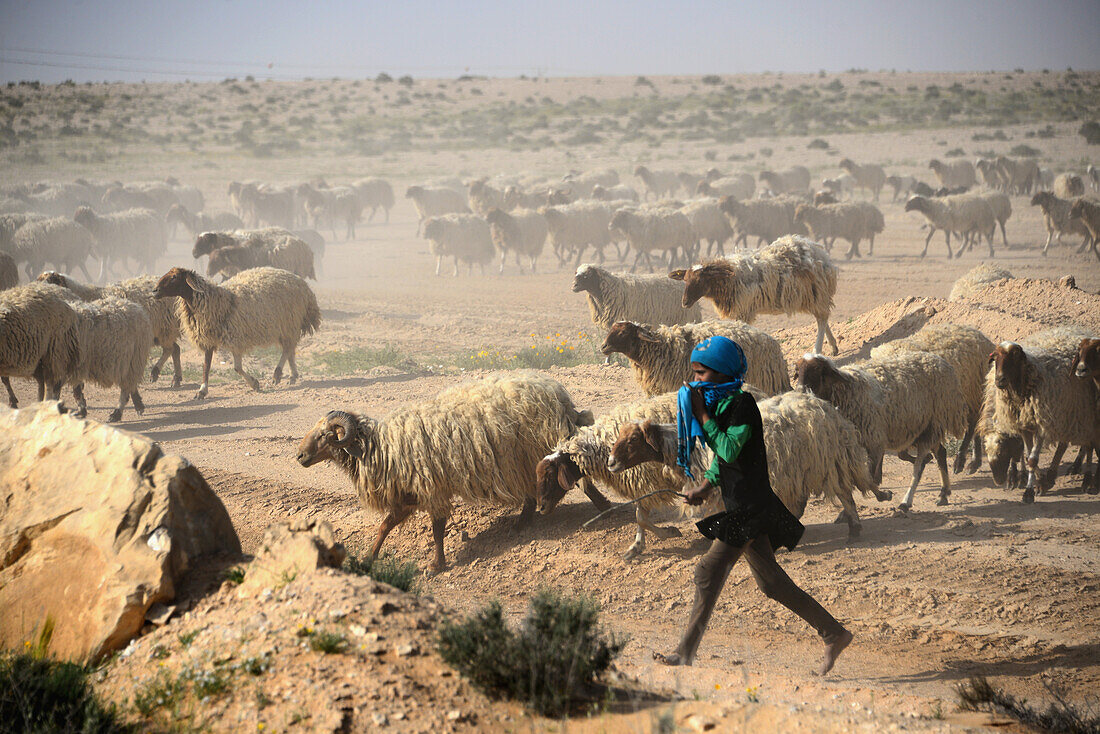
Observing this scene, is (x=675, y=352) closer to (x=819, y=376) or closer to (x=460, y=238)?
(x=819, y=376)

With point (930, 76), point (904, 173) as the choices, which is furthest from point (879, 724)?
point (930, 76)

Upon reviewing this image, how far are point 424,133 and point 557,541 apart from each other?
2327 inches

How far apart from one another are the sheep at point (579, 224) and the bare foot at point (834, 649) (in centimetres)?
2220

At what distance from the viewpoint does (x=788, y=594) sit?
464cm

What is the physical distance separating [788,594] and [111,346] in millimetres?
10491

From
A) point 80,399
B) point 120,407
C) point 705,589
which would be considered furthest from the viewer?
point 80,399

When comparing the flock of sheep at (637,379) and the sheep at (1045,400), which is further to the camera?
the sheep at (1045,400)

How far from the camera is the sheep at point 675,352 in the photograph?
30.6ft

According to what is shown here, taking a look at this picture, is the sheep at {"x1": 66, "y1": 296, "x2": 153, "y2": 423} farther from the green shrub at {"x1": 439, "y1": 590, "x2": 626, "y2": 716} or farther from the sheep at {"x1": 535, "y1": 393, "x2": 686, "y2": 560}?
the green shrub at {"x1": 439, "y1": 590, "x2": 626, "y2": 716}

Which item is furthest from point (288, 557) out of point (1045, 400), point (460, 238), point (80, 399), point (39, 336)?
point (460, 238)

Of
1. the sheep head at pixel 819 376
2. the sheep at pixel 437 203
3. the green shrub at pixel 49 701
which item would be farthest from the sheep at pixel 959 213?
the green shrub at pixel 49 701

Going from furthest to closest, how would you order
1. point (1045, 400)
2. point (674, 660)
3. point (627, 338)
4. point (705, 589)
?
point (627, 338), point (1045, 400), point (674, 660), point (705, 589)

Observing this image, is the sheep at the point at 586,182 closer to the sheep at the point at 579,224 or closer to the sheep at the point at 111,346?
the sheep at the point at 579,224

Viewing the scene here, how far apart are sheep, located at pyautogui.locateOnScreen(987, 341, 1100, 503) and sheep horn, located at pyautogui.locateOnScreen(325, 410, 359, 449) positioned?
6176mm
